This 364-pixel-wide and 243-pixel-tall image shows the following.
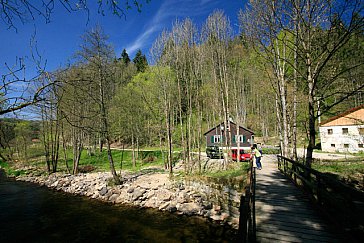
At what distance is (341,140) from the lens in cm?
2570

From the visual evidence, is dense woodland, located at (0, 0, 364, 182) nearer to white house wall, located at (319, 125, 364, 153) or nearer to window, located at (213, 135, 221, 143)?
window, located at (213, 135, 221, 143)

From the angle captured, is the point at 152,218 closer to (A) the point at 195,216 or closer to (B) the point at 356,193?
(A) the point at 195,216

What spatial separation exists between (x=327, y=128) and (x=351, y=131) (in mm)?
2866

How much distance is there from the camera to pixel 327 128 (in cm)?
2734

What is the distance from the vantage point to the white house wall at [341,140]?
23.9 m

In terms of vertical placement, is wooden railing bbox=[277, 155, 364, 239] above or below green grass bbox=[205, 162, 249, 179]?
above

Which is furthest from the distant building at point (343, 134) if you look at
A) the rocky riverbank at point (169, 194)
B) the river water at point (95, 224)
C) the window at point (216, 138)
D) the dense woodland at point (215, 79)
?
the river water at point (95, 224)

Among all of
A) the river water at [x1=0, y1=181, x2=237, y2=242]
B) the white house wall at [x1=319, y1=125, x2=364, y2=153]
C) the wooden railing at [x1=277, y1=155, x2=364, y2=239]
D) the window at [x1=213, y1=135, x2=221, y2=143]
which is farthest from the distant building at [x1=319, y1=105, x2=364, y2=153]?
the river water at [x1=0, y1=181, x2=237, y2=242]

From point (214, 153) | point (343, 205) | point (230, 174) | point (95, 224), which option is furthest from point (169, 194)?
point (214, 153)

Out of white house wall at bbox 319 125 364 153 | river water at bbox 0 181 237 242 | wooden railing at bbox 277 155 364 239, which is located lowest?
river water at bbox 0 181 237 242

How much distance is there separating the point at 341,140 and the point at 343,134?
2.72ft

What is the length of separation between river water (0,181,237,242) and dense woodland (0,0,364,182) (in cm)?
403

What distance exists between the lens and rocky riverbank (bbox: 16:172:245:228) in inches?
412

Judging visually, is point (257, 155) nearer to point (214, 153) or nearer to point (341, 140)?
point (214, 153)
